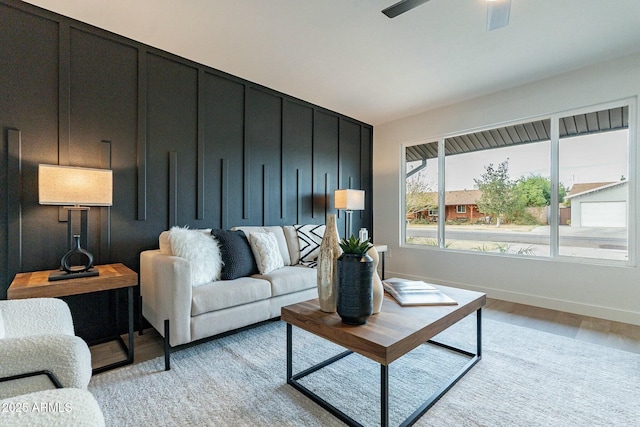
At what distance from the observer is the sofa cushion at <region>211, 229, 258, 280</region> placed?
2.53 meters

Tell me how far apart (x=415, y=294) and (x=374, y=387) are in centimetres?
63

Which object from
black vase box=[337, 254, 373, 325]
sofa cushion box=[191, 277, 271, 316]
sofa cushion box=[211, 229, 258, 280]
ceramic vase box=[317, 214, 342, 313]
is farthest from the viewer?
sofa cushion box=[211, 229, 258, 280]

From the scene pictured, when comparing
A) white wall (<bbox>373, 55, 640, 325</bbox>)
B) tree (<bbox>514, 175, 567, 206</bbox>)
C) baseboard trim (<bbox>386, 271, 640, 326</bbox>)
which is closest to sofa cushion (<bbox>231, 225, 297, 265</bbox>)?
white wall (<bbox>373, 55, 640, 325</bbox>)

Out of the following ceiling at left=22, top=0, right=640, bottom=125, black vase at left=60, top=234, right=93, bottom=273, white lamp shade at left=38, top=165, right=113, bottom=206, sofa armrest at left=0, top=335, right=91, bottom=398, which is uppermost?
ceiling at left=22, top=0, right=640, bottom=125

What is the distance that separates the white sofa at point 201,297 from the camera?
2000 millimetres

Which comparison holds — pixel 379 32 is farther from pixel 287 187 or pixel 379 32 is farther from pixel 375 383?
pixel 375 383

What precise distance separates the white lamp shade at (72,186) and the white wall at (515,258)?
12.5ft

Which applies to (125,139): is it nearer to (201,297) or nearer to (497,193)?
(201,297)

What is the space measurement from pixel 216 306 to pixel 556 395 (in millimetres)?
2179

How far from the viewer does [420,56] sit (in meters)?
2.84

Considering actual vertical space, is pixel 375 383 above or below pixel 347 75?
below

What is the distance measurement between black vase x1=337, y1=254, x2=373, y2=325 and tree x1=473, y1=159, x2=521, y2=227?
9.84 ft

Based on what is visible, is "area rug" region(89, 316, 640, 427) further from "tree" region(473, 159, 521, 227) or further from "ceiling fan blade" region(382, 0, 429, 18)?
"ceiling fan blade" region(382, 0, 429, 18)

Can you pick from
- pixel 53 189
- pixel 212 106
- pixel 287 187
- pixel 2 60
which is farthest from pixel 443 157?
pixel 2 60
